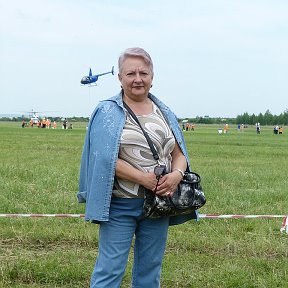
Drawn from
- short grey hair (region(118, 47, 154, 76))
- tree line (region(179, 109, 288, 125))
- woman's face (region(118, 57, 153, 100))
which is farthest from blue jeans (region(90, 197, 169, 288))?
tree line (region(179, 109, 288, 125))

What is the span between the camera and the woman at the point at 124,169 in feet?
10.7

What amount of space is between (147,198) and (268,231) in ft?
12.4

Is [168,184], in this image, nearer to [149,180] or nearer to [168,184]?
[168,184]

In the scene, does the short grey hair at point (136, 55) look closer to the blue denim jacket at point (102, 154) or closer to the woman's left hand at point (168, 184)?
the blue denim jacket at point (102, 154)

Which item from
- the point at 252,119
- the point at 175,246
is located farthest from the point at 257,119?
the point at 175,246

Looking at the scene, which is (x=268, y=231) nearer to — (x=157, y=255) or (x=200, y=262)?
(x=200, y=262)

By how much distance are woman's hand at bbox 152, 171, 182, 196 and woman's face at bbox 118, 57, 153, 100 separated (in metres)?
0.52

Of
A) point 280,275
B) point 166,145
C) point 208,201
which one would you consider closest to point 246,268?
point 280,275

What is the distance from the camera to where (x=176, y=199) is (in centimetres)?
335

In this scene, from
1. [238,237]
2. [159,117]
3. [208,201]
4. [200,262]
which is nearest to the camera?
[159,117]

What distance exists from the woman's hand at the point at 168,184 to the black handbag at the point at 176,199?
0.10 feet

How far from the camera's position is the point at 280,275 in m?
4.95

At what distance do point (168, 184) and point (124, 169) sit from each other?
0.27m

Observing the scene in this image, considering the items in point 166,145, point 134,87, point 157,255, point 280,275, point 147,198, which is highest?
point 134,87
